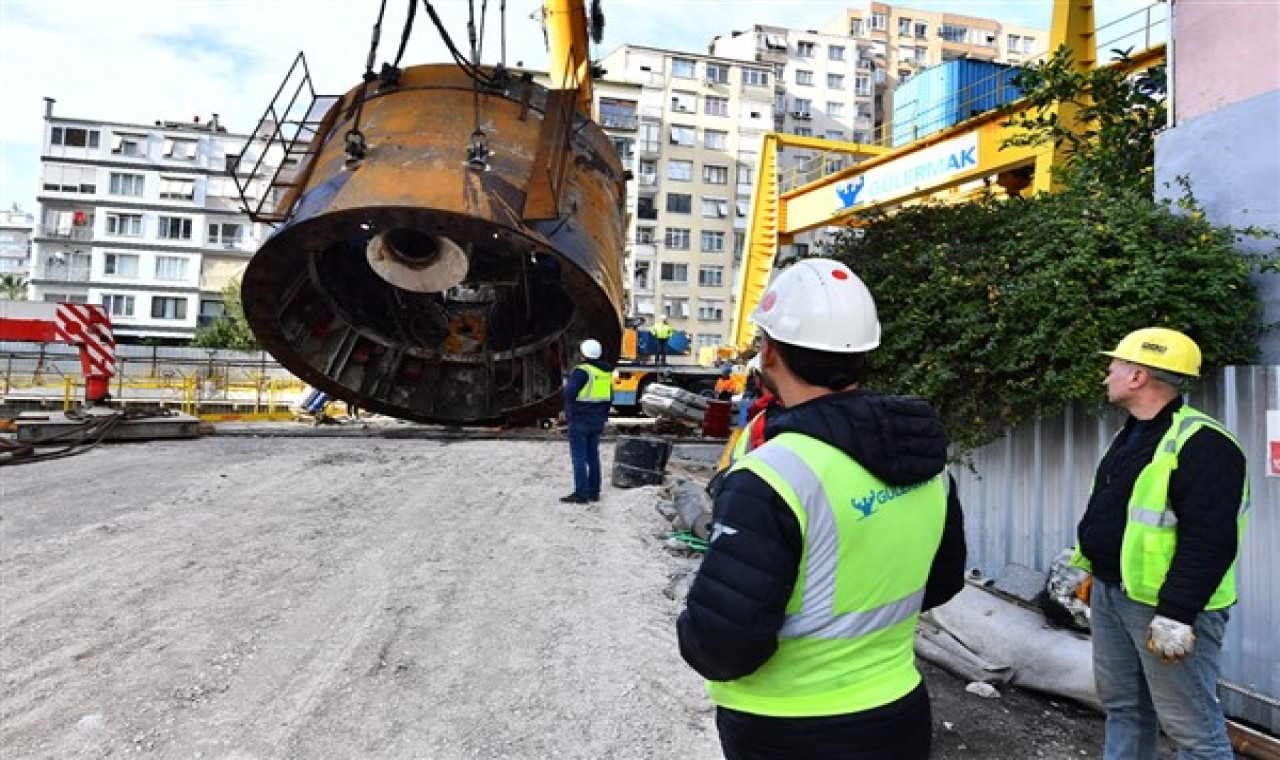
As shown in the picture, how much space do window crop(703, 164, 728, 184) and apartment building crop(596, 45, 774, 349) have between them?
63 millimetres

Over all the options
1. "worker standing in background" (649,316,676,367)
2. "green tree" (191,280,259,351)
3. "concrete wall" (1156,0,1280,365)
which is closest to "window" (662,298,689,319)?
"green tree" (191,280,259,351)

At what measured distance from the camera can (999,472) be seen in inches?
214

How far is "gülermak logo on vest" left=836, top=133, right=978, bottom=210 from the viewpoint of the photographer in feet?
40.0

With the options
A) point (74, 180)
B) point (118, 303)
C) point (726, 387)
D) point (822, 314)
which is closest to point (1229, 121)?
point (822, 314)

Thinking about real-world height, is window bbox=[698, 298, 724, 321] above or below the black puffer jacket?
above

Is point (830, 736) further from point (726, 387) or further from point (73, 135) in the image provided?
point (73, 135)

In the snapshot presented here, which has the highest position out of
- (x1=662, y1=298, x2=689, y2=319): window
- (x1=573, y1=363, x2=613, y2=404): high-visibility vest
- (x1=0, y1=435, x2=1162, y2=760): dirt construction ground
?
(x1=662, y1=298, x2=689, y2=319): window

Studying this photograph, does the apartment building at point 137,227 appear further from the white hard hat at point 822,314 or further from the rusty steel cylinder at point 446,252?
the white hard hat at point 822,314

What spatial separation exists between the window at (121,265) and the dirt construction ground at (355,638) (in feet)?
158

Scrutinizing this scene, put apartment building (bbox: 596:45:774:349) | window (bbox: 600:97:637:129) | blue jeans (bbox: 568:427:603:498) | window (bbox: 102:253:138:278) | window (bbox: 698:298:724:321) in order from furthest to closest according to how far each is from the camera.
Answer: window (bbox: 698:298:724:321) → apartment building (bbox: 596:45:774:349) → window (bbox: 600:97:637:129) → window (bbox: 102:253:138:278) → blue jeans (bbox: 568:427:603:498)

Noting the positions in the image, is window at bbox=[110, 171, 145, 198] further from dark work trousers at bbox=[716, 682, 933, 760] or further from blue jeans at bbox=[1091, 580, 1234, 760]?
dark work trousers at bbox=[716, 682, 933, 760]

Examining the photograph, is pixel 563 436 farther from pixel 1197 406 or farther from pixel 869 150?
pixel 1197 406

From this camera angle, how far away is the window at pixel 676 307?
5162cm

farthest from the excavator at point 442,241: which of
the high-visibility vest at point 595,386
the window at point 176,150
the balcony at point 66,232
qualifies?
the balcony at point 66,232
